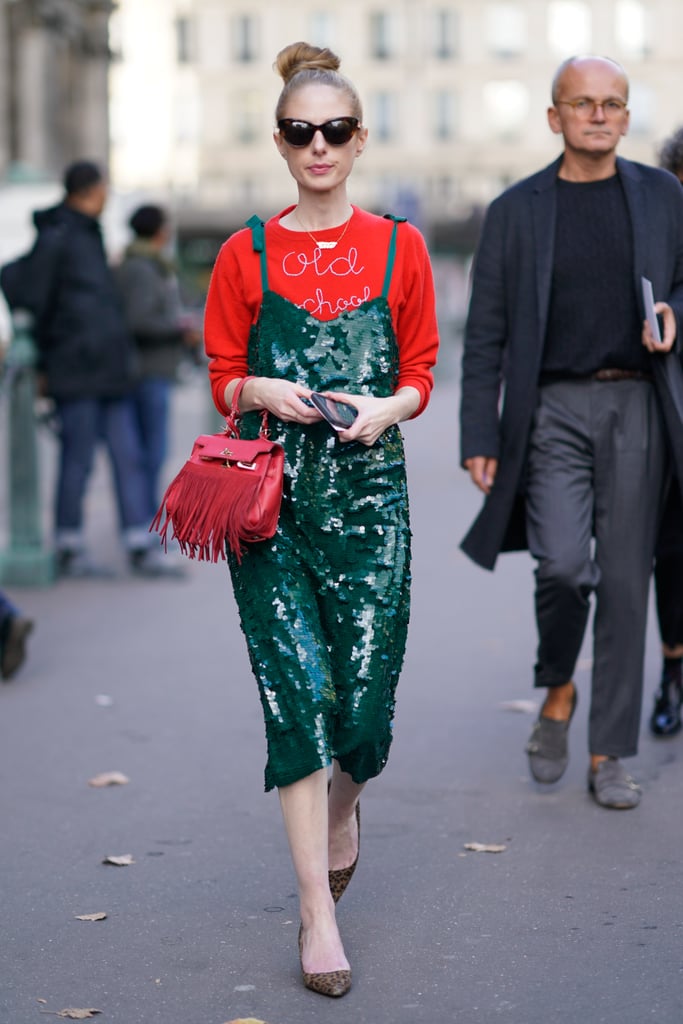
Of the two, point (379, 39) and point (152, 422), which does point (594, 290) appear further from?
point (379, 39)

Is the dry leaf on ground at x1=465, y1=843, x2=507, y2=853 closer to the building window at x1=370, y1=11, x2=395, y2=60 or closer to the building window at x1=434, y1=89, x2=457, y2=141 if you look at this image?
the building window at x1=434, y1=89, x2=457, y2=141

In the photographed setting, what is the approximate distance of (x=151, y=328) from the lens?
387 inches

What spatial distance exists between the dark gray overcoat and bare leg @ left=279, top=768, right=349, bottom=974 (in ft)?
5.35

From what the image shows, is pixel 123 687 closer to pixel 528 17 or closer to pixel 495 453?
pixel 495 453

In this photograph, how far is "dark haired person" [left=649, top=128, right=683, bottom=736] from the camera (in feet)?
19.4

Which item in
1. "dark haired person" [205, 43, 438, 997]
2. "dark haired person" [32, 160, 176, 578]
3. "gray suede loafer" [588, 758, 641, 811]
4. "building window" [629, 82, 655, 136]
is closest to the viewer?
"dark haired person" [205, 43, 438, 997]

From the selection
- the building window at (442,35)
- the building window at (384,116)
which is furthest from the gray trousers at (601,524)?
the building window at (442,35)

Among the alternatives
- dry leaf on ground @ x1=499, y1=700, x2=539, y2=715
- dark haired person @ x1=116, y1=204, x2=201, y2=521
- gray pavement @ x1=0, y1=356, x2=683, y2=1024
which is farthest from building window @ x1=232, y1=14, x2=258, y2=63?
dry leaf on ground @ x1=499, y1=700, x2=539, y2=715

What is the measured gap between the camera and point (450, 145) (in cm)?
7725

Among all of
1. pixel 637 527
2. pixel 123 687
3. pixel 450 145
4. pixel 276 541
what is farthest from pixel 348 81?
pixel 450 145

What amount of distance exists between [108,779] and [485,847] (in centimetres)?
135

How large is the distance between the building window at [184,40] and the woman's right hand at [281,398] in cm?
7987

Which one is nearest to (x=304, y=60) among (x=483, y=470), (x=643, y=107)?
(x=483, y=470)

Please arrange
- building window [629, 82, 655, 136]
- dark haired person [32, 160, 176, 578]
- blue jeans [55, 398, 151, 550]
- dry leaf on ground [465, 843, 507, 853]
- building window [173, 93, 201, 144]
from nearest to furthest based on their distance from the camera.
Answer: dry leaf on ground [465, 843, 507, 853]
dark haired person [32, 160, 176, 578]
blue jeans [55, 398, 151, 550]
building window [629, 82, 655, 136]
building window [173, 93, 201, 144]
